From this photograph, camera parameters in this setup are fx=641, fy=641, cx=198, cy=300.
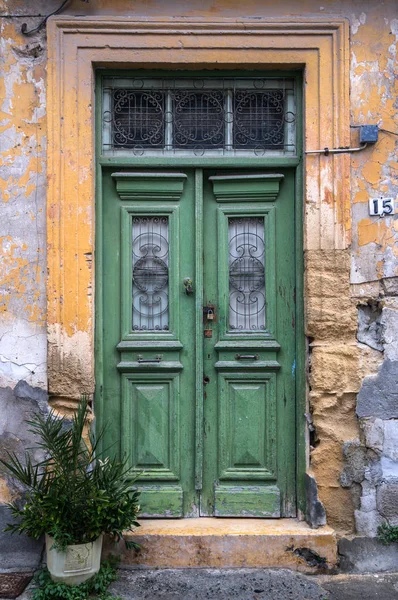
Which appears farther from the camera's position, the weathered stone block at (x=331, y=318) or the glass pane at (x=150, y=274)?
the glass pane at (x=150, y=274)

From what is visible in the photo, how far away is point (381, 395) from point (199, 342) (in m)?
1.28

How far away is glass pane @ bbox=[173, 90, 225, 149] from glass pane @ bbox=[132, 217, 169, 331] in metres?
0.60

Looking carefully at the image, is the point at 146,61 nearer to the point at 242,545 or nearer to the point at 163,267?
the point at 163,267

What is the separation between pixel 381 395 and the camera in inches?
169

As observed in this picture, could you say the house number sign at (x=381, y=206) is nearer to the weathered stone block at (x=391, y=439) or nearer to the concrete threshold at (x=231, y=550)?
the weathered stone block at (x=391, y=439)

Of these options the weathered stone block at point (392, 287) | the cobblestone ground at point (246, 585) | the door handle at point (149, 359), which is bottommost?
the cobblestone ground at point (246, 585)

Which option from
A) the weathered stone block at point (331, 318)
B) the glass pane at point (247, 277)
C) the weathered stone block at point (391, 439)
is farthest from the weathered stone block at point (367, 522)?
the glass pane at point (247, 277)

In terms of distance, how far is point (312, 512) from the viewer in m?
4.27

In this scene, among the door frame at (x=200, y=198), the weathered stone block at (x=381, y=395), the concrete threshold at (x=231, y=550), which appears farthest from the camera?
the door frame at (x=200, y=198)

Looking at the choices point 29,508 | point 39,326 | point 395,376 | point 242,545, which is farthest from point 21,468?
point 395,376

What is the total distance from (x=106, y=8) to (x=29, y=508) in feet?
10.8

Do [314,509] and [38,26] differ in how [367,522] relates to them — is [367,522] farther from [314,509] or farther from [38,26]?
[38,26]

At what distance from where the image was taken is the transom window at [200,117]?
450 centimetres

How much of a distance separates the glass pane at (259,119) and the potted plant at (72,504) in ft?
7.10
